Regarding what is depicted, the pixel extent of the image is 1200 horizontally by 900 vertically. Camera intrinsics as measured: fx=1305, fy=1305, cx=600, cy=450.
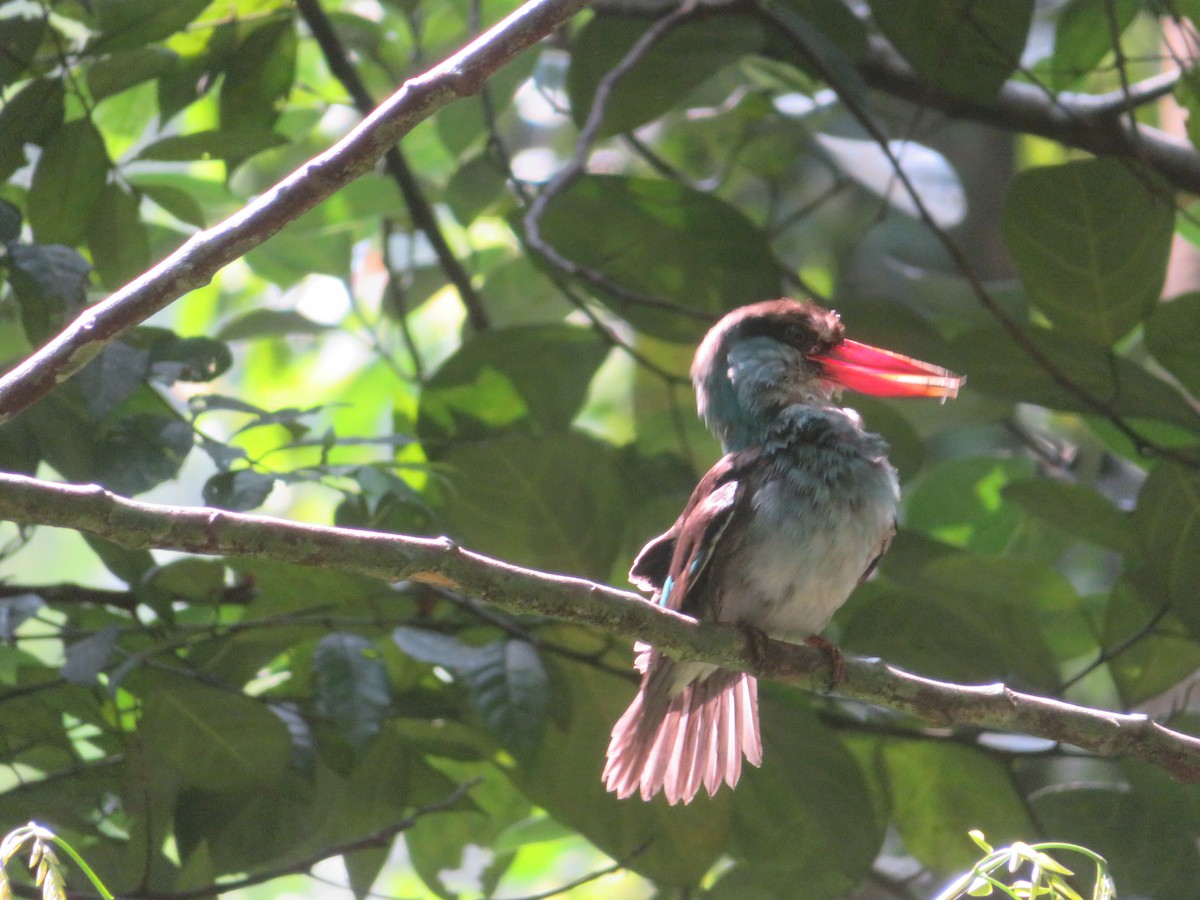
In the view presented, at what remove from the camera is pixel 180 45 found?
353 centimetres

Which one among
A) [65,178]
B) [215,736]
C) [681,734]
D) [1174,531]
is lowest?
[681,734]

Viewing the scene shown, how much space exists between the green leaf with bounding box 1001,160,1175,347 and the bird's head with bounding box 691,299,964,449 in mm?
389

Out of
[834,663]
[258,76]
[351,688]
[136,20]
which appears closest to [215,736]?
[351,688]

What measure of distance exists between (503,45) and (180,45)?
6.67ft

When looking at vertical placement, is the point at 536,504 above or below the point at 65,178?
below

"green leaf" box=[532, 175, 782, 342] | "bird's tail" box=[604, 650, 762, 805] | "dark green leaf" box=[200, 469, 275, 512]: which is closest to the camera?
"dark green leaf" box=[200, 469, 275, 512]

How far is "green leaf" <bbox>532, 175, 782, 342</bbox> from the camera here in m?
3.66

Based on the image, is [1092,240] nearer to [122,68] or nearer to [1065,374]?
[1065,374]

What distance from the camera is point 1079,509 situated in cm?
317

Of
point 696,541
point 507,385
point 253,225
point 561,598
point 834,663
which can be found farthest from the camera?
point 507,385

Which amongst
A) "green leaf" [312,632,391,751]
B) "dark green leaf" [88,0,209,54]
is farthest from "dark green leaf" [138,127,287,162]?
"green leaf" [312,632,391,751]

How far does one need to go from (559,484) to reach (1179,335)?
5.09 ft

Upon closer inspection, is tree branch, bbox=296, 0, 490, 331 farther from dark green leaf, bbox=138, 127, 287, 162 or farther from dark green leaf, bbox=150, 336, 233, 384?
dark green leaf, bbox=150, 336, 233, 384

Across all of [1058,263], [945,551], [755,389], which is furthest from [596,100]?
[945,551]
